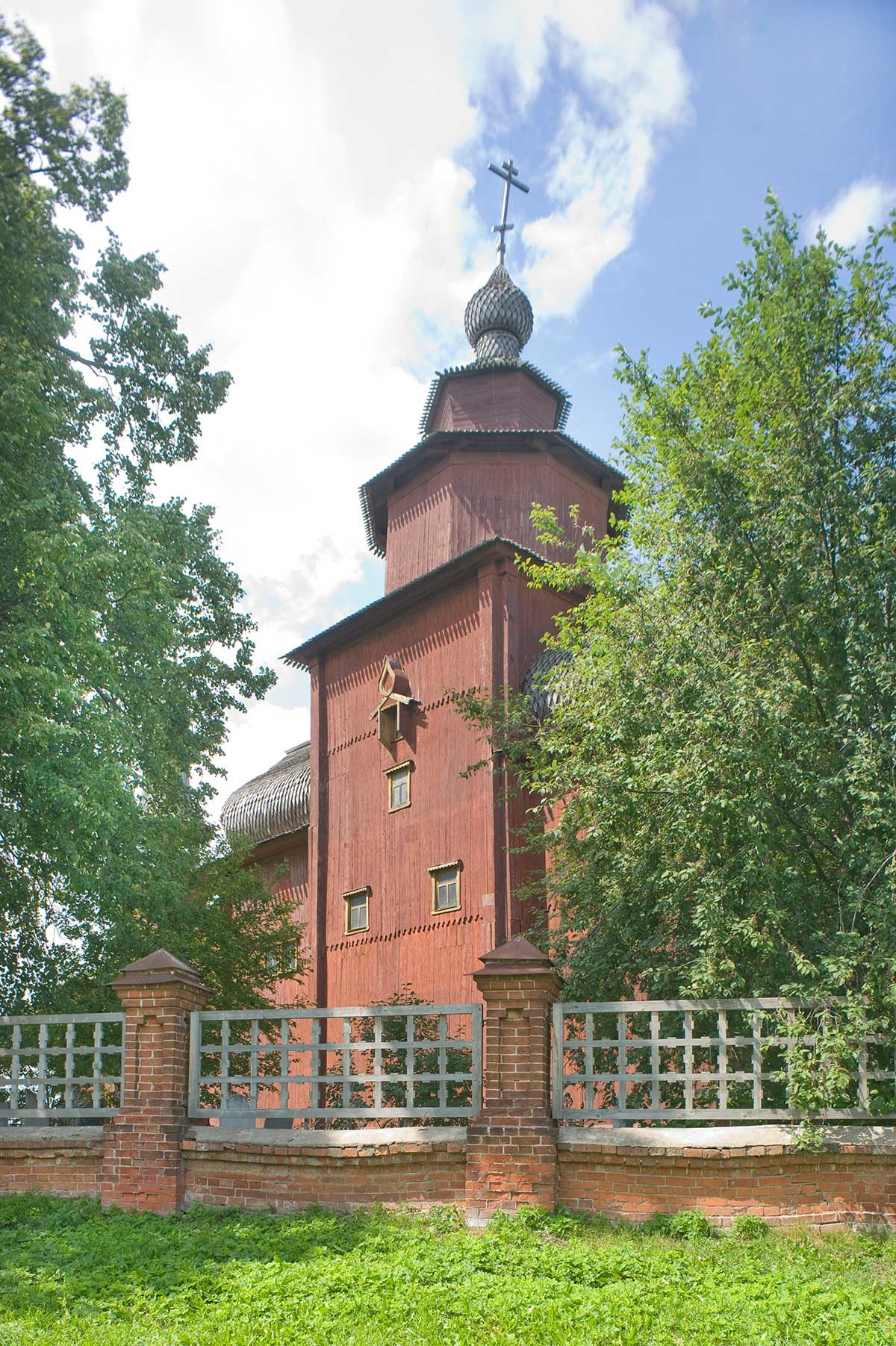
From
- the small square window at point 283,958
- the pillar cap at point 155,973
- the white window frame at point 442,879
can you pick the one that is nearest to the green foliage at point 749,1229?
the pillar cap at point 155,973

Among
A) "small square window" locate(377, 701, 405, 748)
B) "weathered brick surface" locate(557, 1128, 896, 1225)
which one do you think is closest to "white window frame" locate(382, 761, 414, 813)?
"small square window" locate(377, 701, 405, 748)

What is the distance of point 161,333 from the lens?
19.2 meters

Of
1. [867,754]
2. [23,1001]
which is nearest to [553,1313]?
[867,754]

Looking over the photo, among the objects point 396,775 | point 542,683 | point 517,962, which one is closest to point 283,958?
point 396,775

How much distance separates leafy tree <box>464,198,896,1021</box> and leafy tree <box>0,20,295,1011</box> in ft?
18.1

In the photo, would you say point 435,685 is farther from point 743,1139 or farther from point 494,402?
point 743,1139

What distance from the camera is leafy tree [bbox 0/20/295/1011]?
1443cm

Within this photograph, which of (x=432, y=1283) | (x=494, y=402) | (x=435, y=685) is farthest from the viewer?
(x=494, y=402)

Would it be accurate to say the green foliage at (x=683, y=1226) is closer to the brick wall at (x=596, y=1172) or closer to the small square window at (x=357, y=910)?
the brick wall at (x=596, y=1172)

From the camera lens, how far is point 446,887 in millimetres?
18750

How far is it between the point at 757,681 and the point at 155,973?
5901 mm

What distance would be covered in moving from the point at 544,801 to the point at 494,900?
14.4 feet

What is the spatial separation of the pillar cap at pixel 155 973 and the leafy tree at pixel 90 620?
3538 mm

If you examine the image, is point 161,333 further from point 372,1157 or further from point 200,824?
point 372,1157
